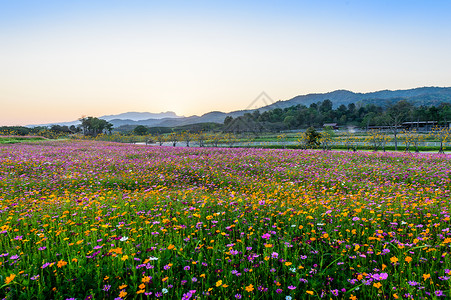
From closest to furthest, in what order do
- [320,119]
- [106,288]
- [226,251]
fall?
[106,288] < [226,251] < [320,119]

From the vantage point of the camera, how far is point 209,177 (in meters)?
11.3

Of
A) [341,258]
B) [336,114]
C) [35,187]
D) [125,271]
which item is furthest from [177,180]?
[336,114]

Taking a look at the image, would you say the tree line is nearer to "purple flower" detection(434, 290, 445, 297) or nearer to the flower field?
the flower field

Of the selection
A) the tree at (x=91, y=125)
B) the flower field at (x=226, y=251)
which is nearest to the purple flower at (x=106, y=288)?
the flower field at (x=226, y=251)

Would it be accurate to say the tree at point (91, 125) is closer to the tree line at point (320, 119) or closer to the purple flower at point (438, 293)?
the tree line at point (320, 119)

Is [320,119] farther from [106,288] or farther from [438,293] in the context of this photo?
[106,288]

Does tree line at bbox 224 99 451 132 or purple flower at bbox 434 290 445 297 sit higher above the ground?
tree line at bbox 224 99 451 132

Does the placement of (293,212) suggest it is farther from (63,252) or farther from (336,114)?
(336,114)

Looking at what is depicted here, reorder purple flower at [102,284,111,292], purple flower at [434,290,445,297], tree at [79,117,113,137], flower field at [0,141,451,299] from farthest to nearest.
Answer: tree at [79,117,113,137]
flower field at [0,141,451,299]
purple flower at [102,284,111,292]
purple flower at [434,290,445,297]

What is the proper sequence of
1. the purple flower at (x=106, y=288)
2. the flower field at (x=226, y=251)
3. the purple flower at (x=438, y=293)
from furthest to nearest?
1. the flower field at (x=226, y=251)
2. the purple flower at (x=106, y=288)
3. the purple flower at (x=438, y=293)

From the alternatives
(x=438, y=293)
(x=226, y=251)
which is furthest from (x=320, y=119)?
(x=438, y=293)

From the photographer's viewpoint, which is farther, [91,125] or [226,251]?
[91,125]

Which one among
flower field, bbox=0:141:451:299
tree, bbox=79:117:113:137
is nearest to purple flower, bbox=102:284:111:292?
flower field, bbox=0:141:451:299

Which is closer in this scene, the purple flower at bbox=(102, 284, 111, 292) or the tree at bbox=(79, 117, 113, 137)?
the purple flower at bbox=(102, 284, 111, 292)
